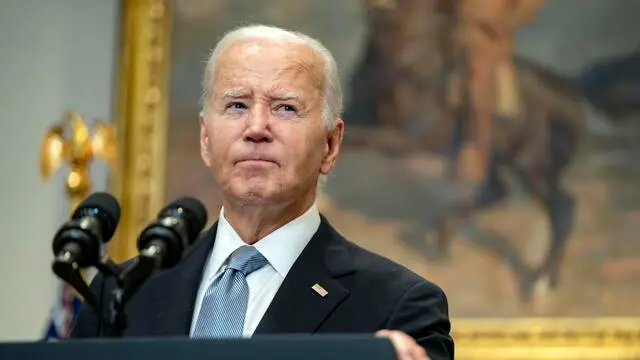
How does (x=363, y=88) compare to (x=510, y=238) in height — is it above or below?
above

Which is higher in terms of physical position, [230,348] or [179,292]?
[230,348]

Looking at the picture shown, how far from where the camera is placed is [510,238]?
26.9 ft

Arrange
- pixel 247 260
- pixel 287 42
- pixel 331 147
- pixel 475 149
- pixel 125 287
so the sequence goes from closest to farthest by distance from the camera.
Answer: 1. pixel 125 287
2. pixel 247 260
3. pixel 287 42
4. pixel 331 147
5. pixel 475 149

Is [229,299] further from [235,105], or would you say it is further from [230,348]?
[230,348]

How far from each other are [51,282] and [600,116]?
3753 mm

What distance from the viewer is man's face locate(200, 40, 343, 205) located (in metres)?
3.46

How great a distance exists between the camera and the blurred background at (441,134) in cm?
812

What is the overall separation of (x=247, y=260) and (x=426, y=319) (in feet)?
1.78

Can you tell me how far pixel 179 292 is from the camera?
3451mm

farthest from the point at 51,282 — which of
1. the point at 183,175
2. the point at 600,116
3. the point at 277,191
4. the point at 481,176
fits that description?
the point at 277,191

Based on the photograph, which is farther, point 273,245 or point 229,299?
point 273,245

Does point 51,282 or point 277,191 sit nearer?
point 277,191

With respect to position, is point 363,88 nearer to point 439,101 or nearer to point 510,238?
point 439,101

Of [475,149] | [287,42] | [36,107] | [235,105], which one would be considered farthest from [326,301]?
[36,107]
